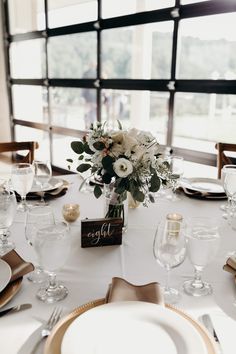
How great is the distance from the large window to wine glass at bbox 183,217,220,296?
2001 mm

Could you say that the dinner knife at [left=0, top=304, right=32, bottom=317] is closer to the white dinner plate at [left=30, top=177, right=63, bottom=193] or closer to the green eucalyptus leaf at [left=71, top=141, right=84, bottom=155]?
the green eucalyptus leaf at [left=71, top=141, right=84, bottom=155]

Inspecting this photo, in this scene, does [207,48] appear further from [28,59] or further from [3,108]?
[3,108]

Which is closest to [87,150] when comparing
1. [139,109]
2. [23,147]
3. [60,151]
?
[23,147]

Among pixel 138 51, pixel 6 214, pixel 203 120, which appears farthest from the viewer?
pixel 138 51

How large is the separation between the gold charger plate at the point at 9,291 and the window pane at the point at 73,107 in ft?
10.7

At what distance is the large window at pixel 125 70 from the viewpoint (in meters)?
2.84

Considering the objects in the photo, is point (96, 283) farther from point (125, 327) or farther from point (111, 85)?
point (111, 85)

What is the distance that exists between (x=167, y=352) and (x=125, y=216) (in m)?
0.63

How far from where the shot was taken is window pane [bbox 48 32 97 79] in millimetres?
3875

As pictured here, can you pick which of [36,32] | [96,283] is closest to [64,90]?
[36,32]

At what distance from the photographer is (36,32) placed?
173 inches

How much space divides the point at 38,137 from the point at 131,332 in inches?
180

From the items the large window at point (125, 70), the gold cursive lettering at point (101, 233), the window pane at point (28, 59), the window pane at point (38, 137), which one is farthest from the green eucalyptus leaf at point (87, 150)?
the window pane at point (28, 59)

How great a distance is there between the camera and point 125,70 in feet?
11.8
